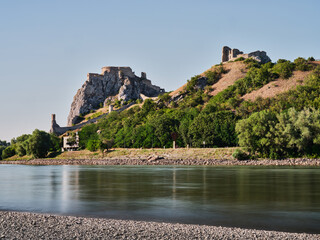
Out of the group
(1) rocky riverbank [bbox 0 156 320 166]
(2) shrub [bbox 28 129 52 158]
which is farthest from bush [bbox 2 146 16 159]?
(1) rocky riverbank [bbox 0 156 320 166]

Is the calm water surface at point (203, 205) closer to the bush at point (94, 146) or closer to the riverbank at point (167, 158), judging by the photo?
the riverbank at point (167, 158)

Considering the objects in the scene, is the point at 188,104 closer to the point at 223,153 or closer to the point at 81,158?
the point at 81,158

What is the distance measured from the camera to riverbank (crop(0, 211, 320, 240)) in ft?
44.8

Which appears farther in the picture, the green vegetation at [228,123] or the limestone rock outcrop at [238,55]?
the limestone rock outcrop at [238,55]

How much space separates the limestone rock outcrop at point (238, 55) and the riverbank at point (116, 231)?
155 m

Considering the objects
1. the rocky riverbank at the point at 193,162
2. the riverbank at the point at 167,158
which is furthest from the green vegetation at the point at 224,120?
the riverbank at the point at 167,158

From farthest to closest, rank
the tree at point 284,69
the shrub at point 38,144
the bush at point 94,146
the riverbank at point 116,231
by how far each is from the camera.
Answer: the tree at point 284,69 < the shrub at point 38,144 < the bush at point 94,146 < the riverbank at point 116,231

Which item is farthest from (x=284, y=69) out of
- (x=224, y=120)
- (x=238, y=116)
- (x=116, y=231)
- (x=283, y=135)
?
(x=116, y=231)

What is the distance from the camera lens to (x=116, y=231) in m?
14.4

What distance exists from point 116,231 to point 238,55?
166049 mm

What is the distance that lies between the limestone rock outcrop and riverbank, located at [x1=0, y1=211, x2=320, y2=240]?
154856 mm

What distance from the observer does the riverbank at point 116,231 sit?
1364cm

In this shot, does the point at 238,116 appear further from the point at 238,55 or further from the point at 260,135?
the point at 238,55

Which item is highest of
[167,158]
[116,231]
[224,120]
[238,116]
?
[238,116]
